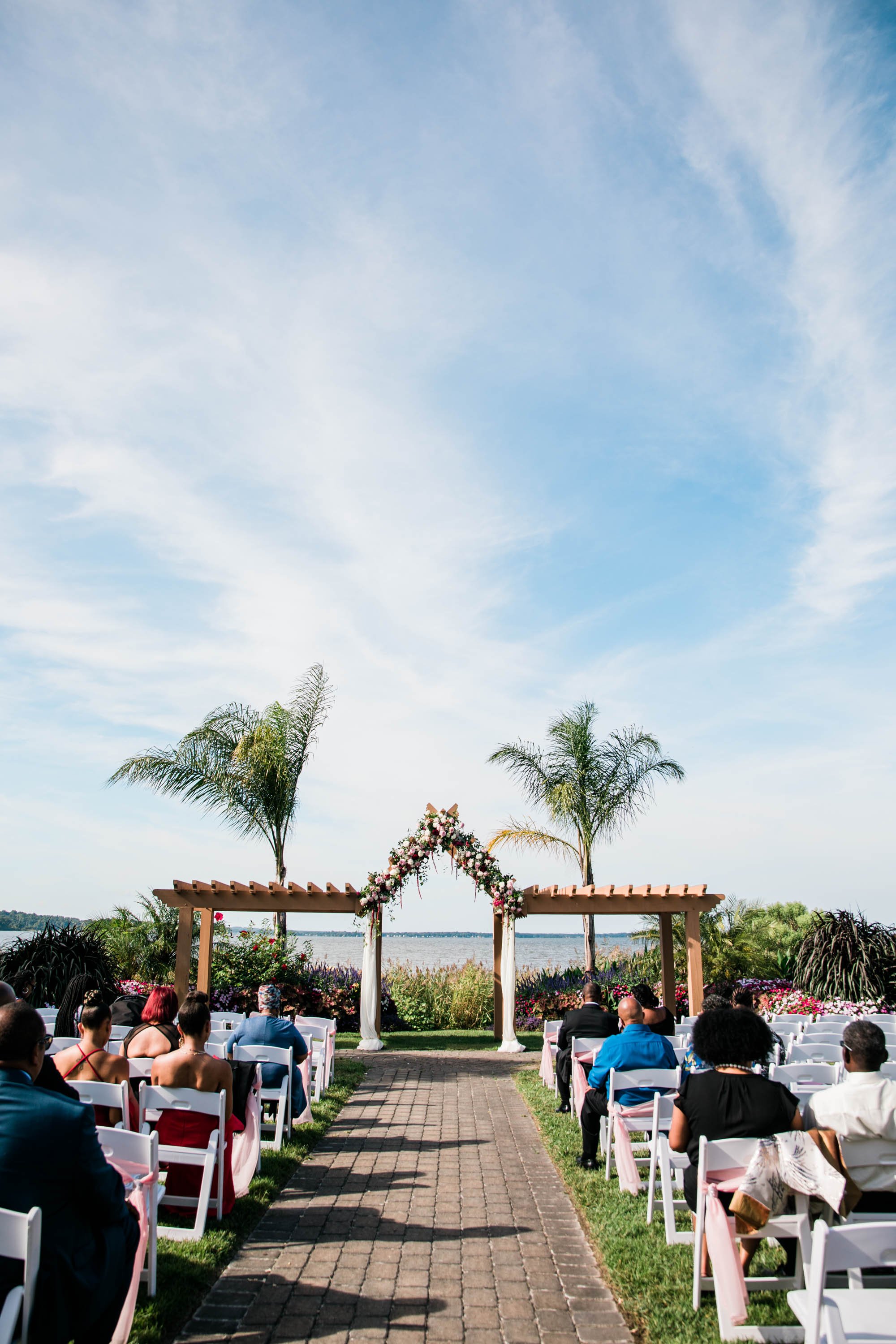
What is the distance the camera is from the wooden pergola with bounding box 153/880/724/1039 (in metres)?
15.7

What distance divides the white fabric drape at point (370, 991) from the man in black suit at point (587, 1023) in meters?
6.41

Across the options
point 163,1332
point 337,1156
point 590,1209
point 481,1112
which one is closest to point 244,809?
point 481,1112

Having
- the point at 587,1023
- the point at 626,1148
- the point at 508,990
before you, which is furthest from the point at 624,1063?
the point at 508,990

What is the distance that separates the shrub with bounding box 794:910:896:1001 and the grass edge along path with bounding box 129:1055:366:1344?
11139 millimetres

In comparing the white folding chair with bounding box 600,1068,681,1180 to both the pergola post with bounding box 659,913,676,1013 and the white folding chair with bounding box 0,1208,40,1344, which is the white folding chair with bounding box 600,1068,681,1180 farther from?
the pergola post with bounding box 659,913,676,1013

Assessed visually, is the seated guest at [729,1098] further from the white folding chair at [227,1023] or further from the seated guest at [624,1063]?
the white folding chair at [227,1023]

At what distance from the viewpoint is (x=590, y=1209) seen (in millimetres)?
6191

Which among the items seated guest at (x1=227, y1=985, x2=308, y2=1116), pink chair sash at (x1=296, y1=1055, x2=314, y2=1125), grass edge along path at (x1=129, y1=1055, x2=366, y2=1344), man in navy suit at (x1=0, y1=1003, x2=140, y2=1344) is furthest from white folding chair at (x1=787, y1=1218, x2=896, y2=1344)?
pink chair sash at (x1=296, y1=1055, x2=314, y2=1125)

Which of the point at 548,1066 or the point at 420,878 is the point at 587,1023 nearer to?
the point at 548,1066

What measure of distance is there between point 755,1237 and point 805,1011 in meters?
9.97

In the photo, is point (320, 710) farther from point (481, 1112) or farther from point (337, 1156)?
point (337, 1156)

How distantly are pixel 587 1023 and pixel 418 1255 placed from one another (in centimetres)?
389

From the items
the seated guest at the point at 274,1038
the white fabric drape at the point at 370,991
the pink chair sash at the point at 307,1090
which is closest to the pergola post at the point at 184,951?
the white fabric drape at the point at 370,991

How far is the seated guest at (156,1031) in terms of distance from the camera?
6.69 m
